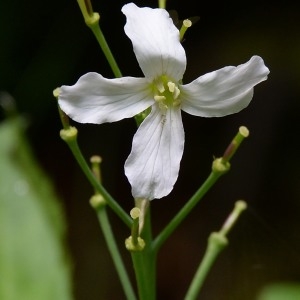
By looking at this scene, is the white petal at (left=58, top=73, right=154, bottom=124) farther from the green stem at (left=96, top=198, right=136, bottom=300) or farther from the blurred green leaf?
the blurred green leaf

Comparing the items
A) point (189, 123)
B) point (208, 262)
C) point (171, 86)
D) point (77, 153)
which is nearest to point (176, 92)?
point (171, 86)

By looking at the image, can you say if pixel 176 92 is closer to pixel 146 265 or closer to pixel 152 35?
pixel 152 35

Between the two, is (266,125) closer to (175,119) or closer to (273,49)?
(273,49)

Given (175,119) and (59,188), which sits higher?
(175,119)

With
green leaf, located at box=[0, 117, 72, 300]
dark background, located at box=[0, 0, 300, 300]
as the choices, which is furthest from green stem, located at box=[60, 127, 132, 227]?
dark background, located at box=[0, 0, 300, 300]

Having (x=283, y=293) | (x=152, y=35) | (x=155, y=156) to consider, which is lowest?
(x=283, y=293)

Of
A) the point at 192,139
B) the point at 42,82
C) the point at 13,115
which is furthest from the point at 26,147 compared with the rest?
the point at 192,139

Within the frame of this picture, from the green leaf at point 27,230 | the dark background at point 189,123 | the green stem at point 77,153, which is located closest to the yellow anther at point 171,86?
the green stem at point 77,153
